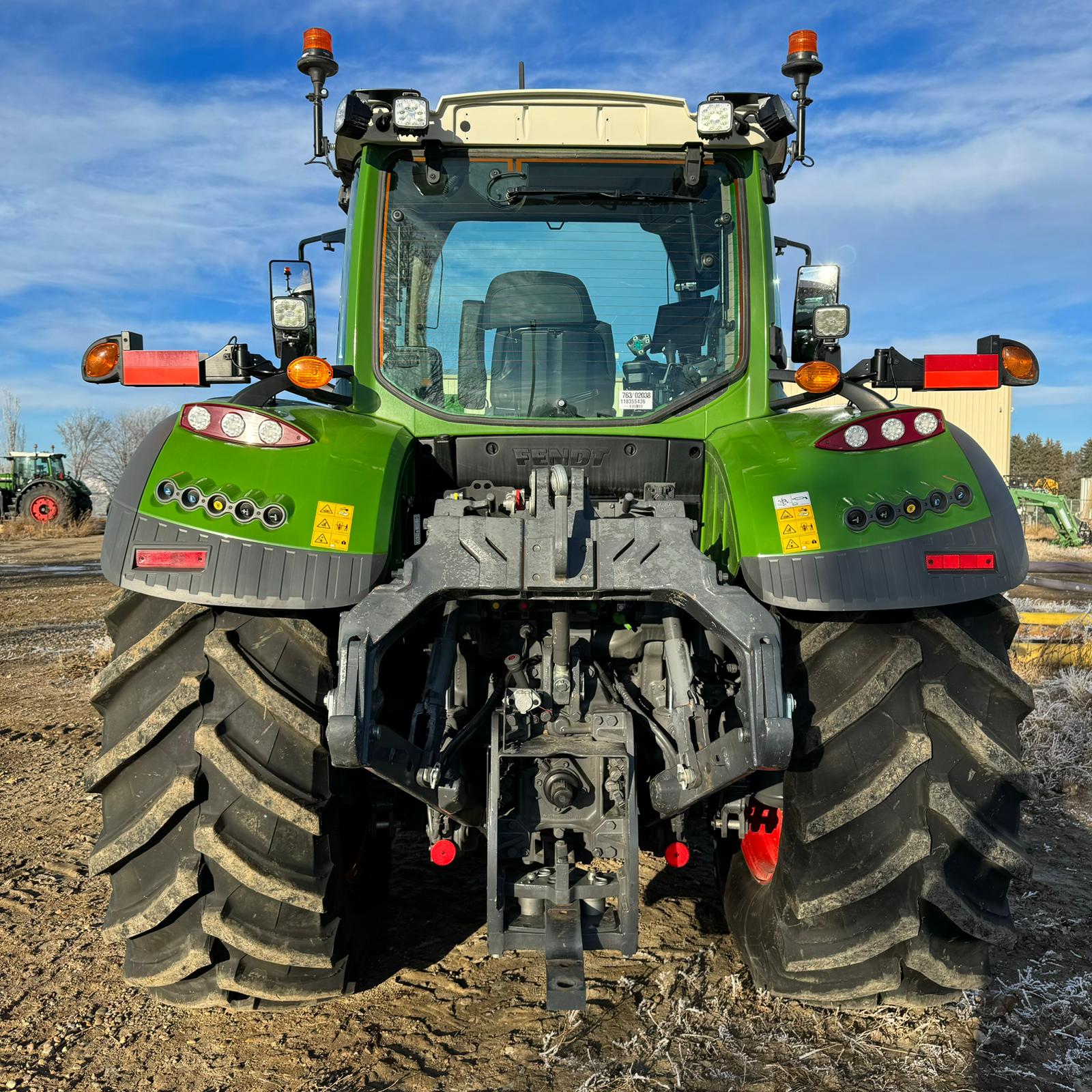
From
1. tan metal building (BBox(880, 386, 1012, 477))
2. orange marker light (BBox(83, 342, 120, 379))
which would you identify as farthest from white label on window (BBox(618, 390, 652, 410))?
tan metal building (BBox(880, 386, 1012, 477))

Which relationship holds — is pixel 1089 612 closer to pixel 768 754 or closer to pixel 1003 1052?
pixel 1003 1052

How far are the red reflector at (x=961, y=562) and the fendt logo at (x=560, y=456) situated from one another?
1.10 m

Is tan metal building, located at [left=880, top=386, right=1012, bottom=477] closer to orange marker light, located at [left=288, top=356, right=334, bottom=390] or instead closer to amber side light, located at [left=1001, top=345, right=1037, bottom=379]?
amber side light, located at [left=1001, top=345, right=1037, bottom=379]

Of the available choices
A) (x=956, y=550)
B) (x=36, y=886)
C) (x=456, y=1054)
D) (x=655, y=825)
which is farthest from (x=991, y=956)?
(x=36, y=886)

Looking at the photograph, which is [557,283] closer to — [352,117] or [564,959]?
[352,117]

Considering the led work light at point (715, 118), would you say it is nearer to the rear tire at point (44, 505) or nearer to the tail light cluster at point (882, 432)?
the tail light cluster at point (882, 432)

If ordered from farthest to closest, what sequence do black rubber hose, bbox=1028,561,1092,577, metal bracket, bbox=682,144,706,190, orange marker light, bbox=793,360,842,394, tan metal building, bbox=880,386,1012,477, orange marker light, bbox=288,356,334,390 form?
tan metal building, bbox=880,386,1012,477 < black rubber hose, bbox=1028,561,1092,577 < metal bracket, bbox=682,144,706,190 < orange marker light, bbox=793,360,842,394 < orange marker light, bbox=288,356,334,390

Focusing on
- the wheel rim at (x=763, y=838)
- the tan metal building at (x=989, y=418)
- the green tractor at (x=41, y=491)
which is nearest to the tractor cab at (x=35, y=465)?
the green tractor at (x=41, y=491)

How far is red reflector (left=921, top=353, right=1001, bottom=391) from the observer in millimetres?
2912

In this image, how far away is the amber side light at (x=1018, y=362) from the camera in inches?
115

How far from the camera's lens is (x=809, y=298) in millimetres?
3543

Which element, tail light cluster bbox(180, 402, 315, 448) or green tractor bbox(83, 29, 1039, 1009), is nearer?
green tractor bbox(83, 29, 1039, 1009)

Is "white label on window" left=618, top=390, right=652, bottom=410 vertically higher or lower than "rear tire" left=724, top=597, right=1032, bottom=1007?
higher

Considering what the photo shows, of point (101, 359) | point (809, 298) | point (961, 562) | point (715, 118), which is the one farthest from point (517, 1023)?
point (715, 118)
